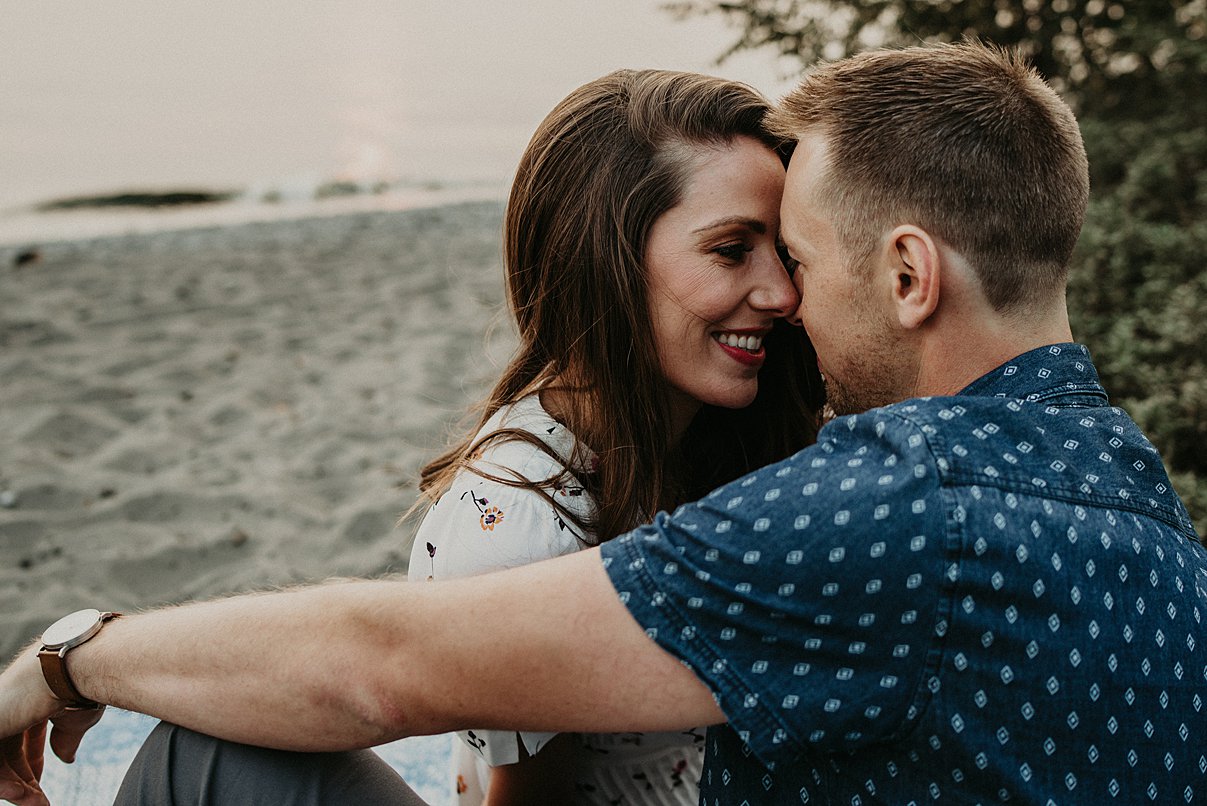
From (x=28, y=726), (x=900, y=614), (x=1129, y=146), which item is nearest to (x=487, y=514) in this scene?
(x=900, y=614)

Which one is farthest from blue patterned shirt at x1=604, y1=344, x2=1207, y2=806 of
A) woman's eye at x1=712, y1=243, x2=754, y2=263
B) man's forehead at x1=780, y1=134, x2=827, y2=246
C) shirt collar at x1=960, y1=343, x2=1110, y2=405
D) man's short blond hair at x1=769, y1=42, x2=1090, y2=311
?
woman's eye at x1=712, y1=243, x2=754, y2=263

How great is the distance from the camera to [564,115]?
2379mm

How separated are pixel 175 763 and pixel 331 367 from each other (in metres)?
5.60

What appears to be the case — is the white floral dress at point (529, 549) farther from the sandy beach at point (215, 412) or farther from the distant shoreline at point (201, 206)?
the distant shoreline at point (201, 206)

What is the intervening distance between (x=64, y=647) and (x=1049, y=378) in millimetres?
1831

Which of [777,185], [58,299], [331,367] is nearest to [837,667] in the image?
[777,185]

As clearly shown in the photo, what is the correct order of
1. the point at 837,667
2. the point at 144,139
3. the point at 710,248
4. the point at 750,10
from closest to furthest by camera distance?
the point at 837,667
the point at 710,248
the point at 750,10
the point at 144,139

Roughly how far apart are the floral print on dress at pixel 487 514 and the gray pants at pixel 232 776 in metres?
0.49

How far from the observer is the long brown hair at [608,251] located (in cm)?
229

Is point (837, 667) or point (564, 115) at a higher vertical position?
point (564, 115)

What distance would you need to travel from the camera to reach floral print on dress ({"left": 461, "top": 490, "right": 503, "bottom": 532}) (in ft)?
6.46

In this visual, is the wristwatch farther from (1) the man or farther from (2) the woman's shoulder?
(2) the woman's shoulder

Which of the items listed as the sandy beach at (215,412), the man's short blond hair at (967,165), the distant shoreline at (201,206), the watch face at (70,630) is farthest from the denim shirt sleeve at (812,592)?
the distant shoreline at (201,206)

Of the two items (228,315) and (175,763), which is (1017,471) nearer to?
(175,763)
